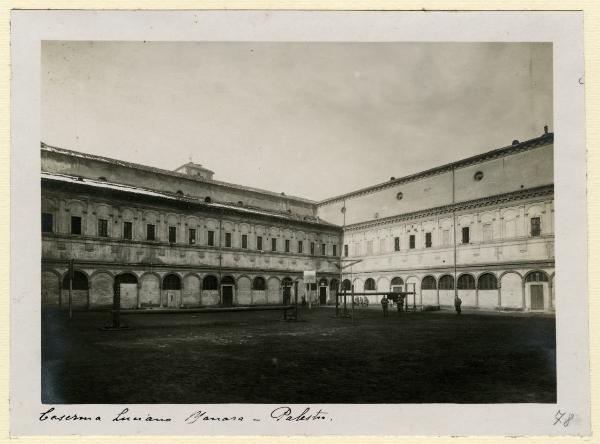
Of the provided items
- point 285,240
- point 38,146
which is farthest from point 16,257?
point 285,240

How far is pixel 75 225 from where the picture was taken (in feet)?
78.4

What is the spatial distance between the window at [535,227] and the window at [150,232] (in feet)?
78.5

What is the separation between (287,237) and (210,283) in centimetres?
845

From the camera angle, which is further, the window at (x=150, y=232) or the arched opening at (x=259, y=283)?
the arched opening at (x=259, y=283)

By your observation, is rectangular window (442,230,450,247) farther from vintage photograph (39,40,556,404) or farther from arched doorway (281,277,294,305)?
arched doorway (281,277,294,305)

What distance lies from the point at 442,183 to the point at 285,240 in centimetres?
1324

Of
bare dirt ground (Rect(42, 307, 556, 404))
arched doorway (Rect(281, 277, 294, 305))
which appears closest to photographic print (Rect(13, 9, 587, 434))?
bare dirt ground (Rect(42, 307, 556, 404))

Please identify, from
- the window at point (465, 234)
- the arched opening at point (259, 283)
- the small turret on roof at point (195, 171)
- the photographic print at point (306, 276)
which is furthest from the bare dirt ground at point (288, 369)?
the small turret on roof at point (195, 171)

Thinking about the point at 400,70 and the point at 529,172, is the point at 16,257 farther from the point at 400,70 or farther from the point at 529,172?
the point at 529,172

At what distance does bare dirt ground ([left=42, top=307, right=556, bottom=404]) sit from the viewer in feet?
24.9

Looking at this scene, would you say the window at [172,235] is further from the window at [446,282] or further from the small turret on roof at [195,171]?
the window at [446,282]

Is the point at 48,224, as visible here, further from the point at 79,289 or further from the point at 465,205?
the point at 465,205

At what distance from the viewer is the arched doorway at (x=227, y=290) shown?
3111cm

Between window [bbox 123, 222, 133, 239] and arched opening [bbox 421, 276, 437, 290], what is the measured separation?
21.3 metres
